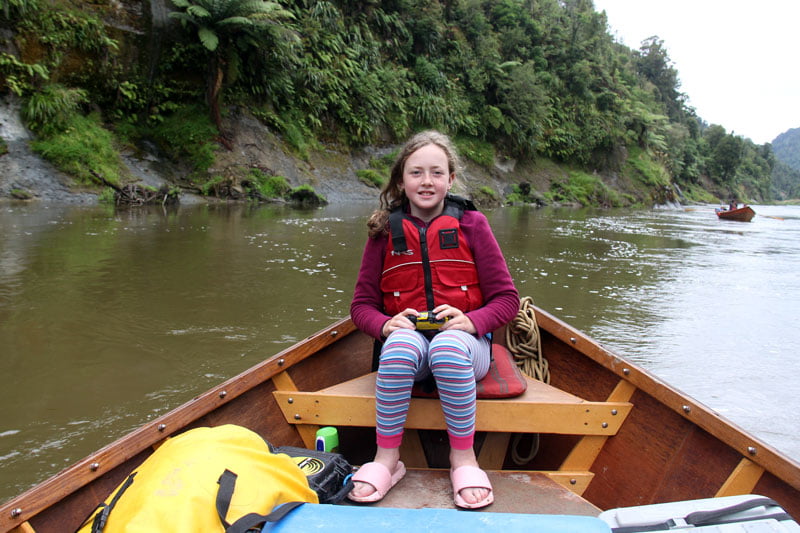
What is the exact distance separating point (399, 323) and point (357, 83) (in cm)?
1860

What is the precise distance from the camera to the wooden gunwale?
4.75 ft

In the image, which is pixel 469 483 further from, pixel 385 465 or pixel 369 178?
pixel 369 178

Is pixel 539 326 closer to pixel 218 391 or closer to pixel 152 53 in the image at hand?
pixel 218 391

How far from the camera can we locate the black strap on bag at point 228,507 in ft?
3.82

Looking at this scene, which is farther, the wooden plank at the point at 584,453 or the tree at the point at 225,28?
the tree at the point at 225,28

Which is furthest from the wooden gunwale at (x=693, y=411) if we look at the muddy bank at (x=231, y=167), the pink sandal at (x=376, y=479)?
the muddy bank at (x=231, y=167)

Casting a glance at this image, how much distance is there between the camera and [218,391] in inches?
74.4

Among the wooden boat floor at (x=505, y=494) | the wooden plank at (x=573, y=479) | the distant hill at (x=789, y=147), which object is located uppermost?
the distant hill at (x=789, y=147)

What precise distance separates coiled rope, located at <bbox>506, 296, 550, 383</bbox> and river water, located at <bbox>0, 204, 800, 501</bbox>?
5.05ft

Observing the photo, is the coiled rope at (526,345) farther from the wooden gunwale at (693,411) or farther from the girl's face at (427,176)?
the girl's face at (427,176)

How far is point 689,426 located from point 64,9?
653 inches

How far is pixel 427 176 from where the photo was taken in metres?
2.12

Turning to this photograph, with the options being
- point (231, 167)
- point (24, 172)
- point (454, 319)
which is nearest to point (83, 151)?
point (24, 172)

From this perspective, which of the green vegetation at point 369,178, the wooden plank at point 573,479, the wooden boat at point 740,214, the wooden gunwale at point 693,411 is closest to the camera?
the wooden gunwale at point 693,411
